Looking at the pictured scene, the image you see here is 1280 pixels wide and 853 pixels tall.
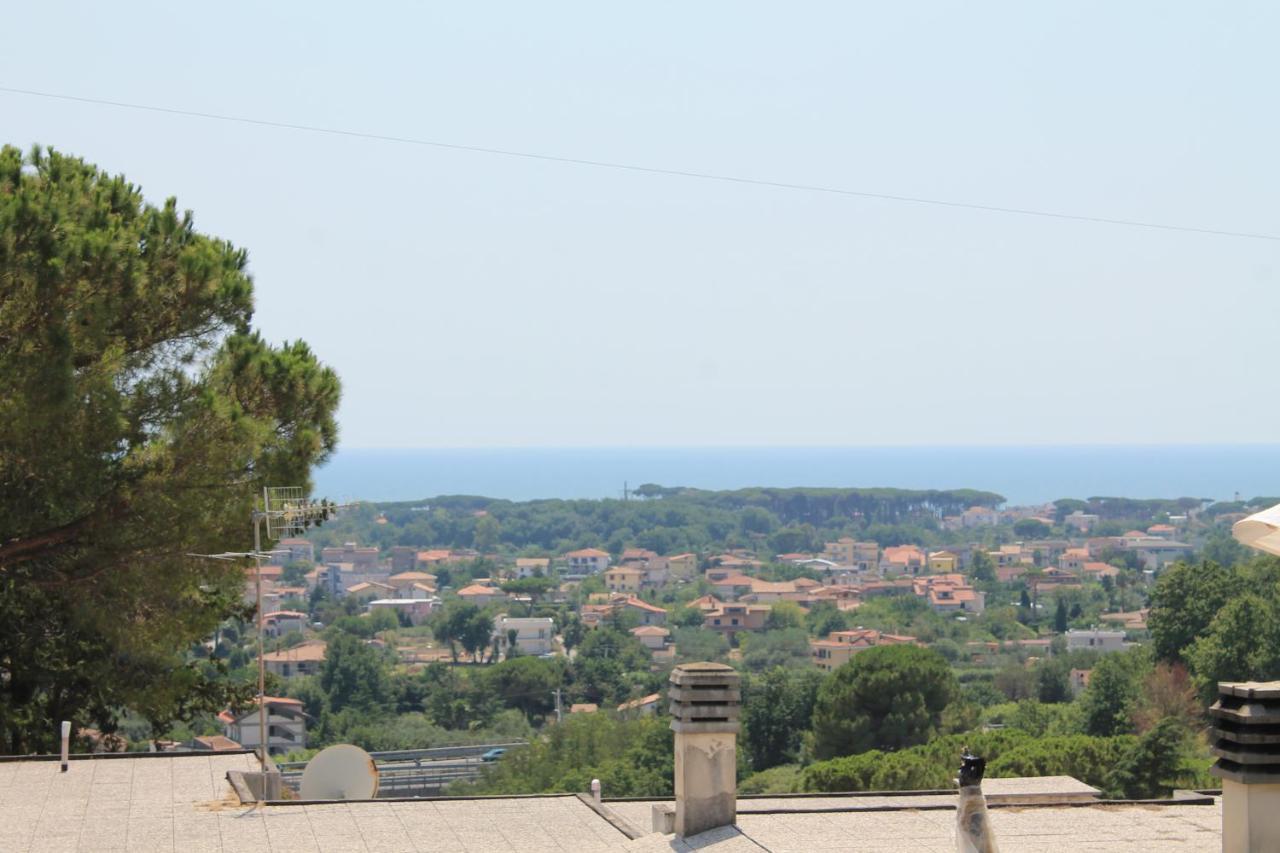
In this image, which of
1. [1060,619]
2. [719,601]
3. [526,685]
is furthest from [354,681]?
[719,601]

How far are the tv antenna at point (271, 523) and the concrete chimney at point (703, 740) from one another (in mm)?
3612

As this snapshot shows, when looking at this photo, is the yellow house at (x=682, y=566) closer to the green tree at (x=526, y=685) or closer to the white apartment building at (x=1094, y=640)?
the white apartment building at (x=1094, y=640)

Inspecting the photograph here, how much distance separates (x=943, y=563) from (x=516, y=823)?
508ft

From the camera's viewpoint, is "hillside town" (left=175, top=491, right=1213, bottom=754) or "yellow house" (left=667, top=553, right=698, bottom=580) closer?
"hillside town" (left=175, top=491, right=1213, bottom=754)

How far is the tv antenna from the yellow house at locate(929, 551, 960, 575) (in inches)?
5805

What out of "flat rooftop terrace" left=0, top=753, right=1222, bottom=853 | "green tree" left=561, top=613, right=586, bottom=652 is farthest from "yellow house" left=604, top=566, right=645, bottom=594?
"flat rooftop terrace" left=0, top=753, right=1222, bottom=853

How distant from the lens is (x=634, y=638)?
343 ft

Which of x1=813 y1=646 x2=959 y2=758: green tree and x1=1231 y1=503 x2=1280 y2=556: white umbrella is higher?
x1=1231 y1=503 x2=1280 y2=556: white umbrella

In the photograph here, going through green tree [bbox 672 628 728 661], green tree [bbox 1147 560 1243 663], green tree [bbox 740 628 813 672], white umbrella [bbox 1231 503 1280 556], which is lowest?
green tree [bbox 672 628 728 661]

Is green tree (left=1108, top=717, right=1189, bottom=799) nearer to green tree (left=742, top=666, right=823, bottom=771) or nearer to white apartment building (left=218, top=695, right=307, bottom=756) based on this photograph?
green tree (left=742, top=666, right=823, bottom=771)

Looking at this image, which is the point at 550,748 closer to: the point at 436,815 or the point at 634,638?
the point at 436,815

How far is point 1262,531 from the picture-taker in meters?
7.62

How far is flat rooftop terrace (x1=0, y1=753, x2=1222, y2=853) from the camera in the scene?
8602 mm

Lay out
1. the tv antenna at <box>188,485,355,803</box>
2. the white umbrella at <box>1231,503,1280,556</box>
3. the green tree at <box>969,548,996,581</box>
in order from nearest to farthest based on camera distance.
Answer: the white umbrella at <box>1231,503,1280,556</box>, the tv antenna at <box>188,485,355,803</box>, the green tree at <box>969,548,996,581</box>
